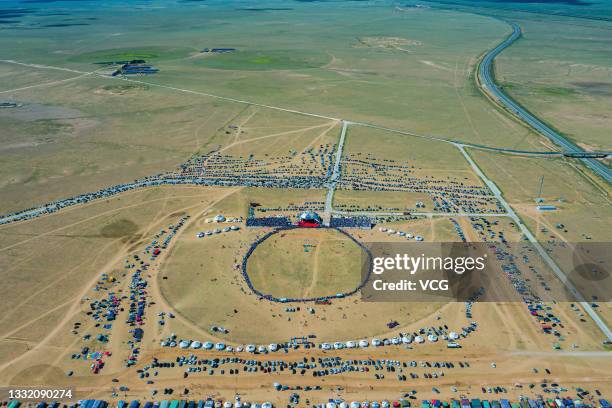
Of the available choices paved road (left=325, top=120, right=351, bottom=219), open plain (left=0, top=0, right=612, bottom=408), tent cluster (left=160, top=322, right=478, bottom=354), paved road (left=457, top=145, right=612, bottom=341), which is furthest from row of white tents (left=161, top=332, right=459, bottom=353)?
paved road (left=325, top=120, right=351, bottom=219)

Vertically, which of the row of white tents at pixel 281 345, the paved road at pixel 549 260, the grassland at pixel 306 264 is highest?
the paved road at pixel 549 260

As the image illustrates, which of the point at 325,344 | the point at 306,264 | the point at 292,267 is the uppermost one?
the point at 306,264

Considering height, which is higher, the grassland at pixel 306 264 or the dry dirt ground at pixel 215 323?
the grassland at pixel 306 264

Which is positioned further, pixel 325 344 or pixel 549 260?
pixel 549 260

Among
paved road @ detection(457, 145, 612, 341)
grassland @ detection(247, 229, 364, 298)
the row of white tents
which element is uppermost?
paved road @ detection(457, 145, 612, 341)

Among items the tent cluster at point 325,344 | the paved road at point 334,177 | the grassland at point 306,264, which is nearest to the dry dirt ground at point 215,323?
the tent cluster at point 325,344

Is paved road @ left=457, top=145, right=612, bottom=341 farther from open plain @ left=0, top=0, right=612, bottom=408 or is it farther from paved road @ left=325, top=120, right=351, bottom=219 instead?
paved road @ left=325, top=120, right=351, bottom=219

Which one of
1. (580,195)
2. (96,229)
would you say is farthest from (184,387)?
(580,195)

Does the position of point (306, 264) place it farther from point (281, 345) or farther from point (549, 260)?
point (549, 260)

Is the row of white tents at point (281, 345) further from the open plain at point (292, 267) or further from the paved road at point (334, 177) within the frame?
the paved road at point (334, 177)

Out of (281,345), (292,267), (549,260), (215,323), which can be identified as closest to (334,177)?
(292,267)

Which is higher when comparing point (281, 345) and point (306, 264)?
point (306, 264)

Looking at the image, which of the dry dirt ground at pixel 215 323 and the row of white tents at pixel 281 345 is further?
the row of white tents at pixel 281 345
